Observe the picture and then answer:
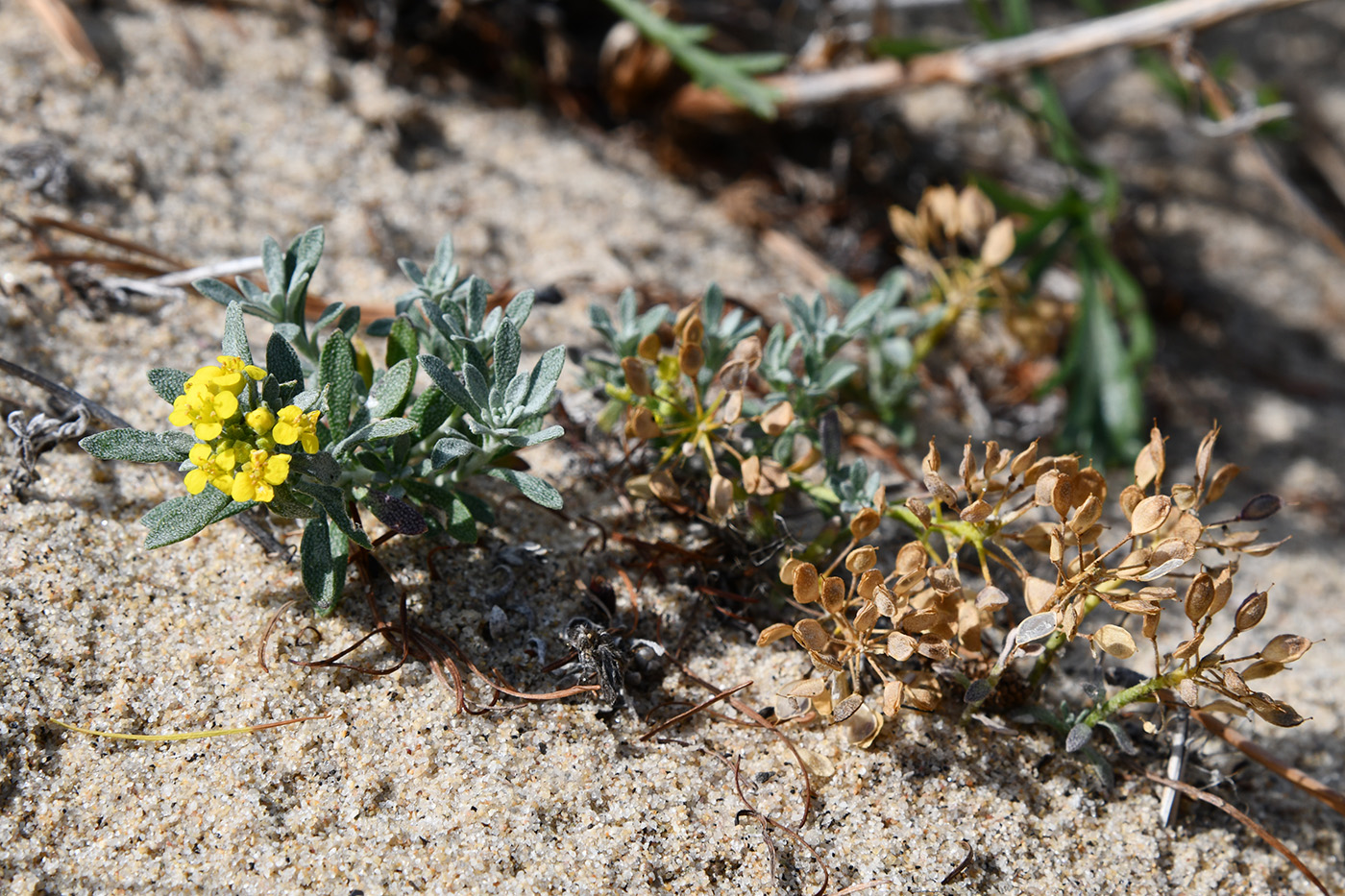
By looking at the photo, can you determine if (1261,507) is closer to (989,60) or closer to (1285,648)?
(1285,648)

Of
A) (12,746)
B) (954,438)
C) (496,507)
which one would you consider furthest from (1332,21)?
(12,746)

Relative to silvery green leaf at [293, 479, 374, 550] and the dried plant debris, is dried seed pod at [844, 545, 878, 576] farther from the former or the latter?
silvery green leaf at [293, 479, 374, 550]

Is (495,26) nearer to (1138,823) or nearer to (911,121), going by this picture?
(911,121)

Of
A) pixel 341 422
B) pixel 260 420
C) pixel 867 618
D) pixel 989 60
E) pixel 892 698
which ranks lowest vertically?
pixel 892 698

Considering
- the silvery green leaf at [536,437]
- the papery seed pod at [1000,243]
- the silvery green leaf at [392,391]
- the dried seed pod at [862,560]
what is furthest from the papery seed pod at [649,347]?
the papery seed pod at [1000,243]

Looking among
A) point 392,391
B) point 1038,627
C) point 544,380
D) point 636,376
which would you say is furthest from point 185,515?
point 1038,627

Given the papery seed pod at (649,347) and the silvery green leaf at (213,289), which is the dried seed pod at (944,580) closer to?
the papery seed pod at (649,347)
